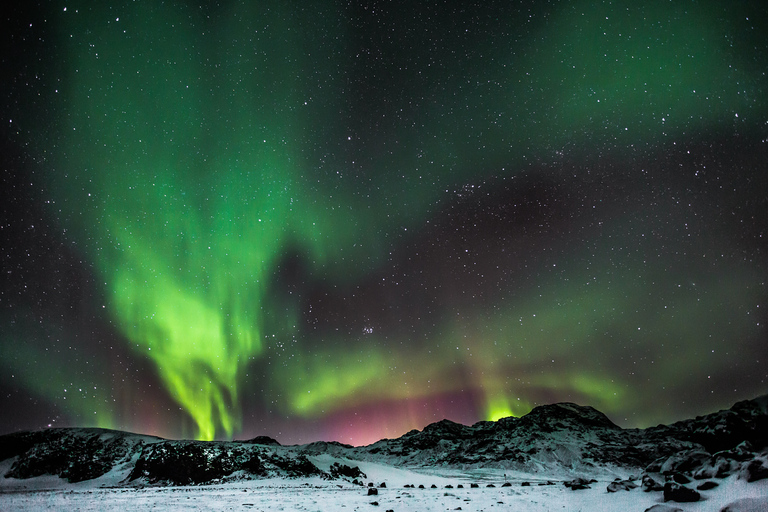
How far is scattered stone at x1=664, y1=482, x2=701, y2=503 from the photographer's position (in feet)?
32.2

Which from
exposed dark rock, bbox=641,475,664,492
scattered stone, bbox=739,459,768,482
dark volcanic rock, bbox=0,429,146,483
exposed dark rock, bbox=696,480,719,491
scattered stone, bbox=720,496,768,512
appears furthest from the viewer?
dark volcanic rock, bbox=0,429,146,483

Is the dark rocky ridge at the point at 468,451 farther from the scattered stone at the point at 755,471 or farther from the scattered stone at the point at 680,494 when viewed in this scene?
the scattered stone at the point at 680,494

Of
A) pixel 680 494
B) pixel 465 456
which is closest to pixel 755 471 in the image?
pixel 680 494

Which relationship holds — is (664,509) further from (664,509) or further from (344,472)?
(344,472)

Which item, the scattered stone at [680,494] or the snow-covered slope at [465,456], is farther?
the snow-covered slope at [465,456]

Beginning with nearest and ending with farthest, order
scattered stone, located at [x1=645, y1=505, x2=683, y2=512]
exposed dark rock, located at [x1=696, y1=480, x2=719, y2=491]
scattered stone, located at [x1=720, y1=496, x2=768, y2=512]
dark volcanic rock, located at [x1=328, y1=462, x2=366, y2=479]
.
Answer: scattered stone, located at [x1=720, y1=496, x2=768, y2=512], scattered stone, located at [x1=645, y1=505, x2=683, y2=512], exposed dark rock, located at [x1=696, y1=480, x2=719, y2=491], dark volcanic rock, located at [x1=328, y1=462, x2=366, y2=479]

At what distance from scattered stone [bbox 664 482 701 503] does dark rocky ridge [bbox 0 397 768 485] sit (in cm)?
141

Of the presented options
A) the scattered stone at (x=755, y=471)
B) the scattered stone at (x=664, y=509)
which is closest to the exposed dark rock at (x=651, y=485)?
the scattered stone at (x=755, y=471)

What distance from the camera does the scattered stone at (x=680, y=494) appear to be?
9.82 m

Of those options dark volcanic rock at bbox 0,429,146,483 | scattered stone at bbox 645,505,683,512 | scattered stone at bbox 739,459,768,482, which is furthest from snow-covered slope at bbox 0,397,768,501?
scattered stone at bbox 645,505,683,512

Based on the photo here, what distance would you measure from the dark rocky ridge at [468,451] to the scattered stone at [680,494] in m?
1.41

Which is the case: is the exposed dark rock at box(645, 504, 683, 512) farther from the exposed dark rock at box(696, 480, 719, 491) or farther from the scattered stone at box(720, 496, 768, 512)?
the exposed dark rock at box(696, 480, 719, 491)

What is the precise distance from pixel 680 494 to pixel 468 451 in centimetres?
8995

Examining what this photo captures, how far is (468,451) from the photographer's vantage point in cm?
9019
